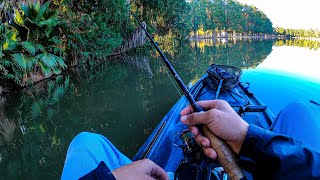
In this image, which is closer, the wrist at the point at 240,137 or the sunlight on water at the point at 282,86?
the wrist at the point at 240,137

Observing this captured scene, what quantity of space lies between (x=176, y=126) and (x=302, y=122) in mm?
1849

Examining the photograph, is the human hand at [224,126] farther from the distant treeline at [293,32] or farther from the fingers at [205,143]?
the distant treeline at [293,32]

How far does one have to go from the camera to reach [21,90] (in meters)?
8.06

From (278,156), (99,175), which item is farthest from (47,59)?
(278,156)

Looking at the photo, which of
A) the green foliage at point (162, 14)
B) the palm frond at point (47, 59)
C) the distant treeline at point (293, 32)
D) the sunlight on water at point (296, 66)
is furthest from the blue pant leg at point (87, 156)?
the distant treeline at point (293, 32)

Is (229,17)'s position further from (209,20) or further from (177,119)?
(177,119)

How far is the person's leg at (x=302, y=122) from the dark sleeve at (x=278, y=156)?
618 millimetres

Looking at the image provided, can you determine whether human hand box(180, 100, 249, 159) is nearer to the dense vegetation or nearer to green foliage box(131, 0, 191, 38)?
the dense vegetation

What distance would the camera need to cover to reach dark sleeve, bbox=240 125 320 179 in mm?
777

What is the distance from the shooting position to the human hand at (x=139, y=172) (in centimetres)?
97

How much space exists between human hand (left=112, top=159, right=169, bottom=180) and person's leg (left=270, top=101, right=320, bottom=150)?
828 mm

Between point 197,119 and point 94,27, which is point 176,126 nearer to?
point 197,119

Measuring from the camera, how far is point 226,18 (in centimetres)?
6981

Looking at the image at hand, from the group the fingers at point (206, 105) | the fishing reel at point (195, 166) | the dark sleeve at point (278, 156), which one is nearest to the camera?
the dark sleeve at point (278, 156)
